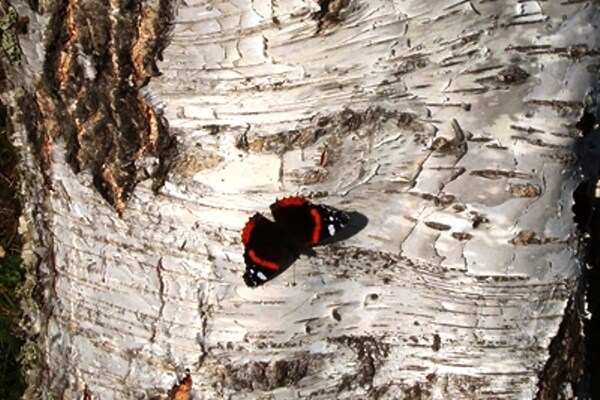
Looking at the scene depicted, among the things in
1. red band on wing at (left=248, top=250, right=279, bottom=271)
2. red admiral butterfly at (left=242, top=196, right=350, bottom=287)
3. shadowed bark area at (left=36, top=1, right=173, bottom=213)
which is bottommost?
red band on wing at (left=248, top=250, right=279, bottom=271)

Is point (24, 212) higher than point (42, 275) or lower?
higher

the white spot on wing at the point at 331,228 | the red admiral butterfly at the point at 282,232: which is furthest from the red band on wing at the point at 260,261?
the white spot on wing at the point at 331,228

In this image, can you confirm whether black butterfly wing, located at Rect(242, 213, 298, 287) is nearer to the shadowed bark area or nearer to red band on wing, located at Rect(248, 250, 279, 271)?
red band on wing, located at Rect(248, 250, 279, 271)

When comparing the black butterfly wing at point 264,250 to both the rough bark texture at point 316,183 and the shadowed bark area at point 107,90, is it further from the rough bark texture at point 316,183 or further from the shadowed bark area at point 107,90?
the shadowed bark area at point 107,90

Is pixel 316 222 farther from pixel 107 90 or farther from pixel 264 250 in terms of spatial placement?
pixel 107 90

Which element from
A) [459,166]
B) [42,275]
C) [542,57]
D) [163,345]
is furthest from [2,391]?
[542,57]

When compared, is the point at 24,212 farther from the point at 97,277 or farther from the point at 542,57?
the point at 542,57

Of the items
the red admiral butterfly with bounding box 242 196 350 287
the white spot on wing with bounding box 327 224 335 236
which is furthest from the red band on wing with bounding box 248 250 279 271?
the white spot on wing with bounding box 327 224 335 236
